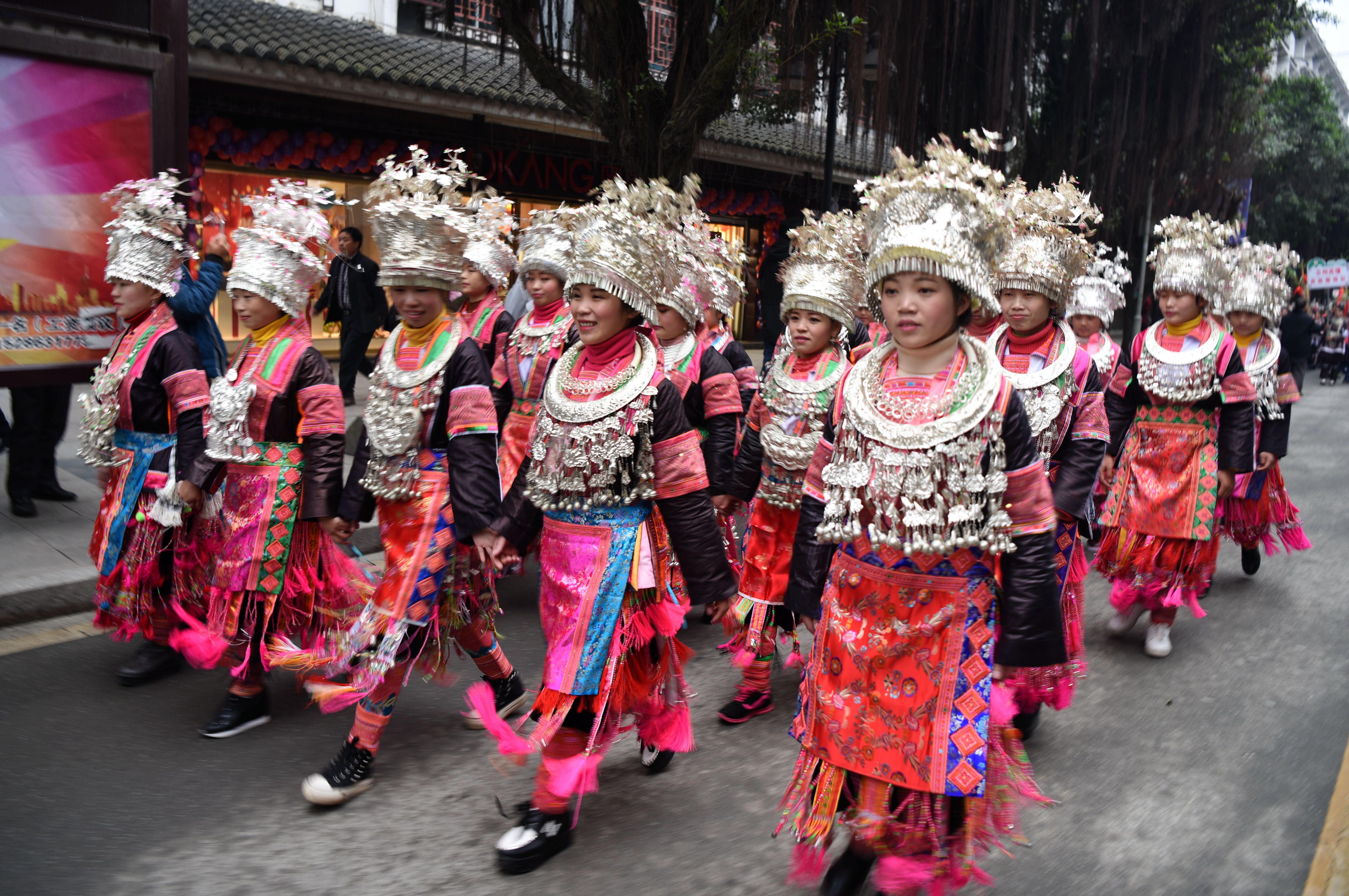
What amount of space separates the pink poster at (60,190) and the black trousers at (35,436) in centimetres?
93

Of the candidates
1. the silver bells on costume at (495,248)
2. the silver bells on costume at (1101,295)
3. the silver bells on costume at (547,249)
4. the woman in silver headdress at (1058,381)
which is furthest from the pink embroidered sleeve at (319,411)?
the silver bells on costume at (1101,295)

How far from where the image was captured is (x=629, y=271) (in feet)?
10.7

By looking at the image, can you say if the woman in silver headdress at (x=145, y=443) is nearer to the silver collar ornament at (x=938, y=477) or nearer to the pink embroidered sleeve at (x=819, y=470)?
the pink embroidered sleeve at (x=819, y=470)

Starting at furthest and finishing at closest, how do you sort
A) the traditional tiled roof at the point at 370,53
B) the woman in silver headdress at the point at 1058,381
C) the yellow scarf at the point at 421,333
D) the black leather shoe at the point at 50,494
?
the traditional tiled roof at the point at 370,53 → the black leather shoe at the point at 50,494 → the woman in silver headdress at the point at 1058,381 → the yellow scarf at the point at 421,333

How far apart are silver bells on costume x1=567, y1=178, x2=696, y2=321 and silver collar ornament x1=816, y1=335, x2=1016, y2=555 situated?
922 mm

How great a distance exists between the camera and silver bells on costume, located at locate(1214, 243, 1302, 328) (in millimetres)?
6711

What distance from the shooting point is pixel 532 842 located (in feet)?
10.3

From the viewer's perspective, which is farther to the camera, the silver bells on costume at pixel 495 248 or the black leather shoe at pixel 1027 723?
the silver bells on costume at pixel 495 248

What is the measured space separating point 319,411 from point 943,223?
2.54 meters

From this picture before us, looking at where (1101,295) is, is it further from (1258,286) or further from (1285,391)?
(1285,391)

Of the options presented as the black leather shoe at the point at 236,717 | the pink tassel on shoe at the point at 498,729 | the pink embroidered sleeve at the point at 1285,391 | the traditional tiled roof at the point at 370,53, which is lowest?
the black leather shoe at the point at 236,717

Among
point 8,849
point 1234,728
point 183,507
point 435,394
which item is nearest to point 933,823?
point 435,394

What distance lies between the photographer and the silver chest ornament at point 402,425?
3633 millimetres

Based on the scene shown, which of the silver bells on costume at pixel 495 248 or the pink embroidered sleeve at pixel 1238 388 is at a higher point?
the silver bells on costume at pixel 495 248
